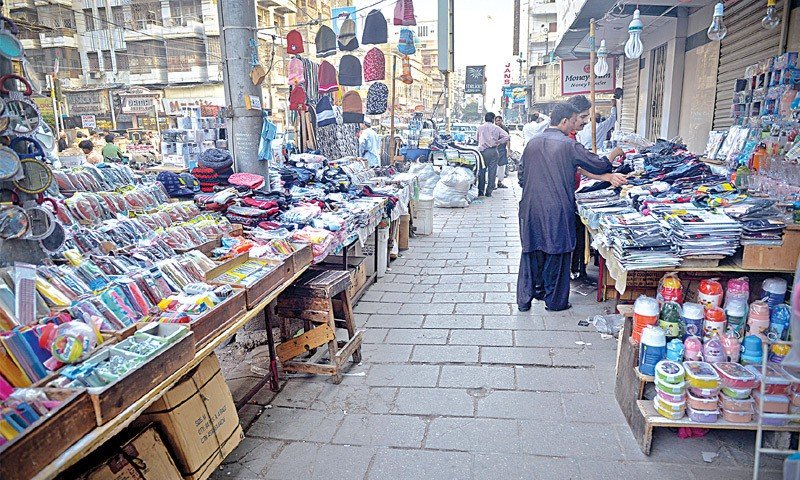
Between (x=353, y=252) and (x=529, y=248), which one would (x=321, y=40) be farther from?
(x=529, y=248)

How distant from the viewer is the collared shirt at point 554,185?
14.8 ft

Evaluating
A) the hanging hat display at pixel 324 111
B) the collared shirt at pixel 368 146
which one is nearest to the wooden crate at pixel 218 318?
the hanging hat display at pixel 324 111

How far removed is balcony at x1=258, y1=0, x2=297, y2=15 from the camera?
2948 centimetres

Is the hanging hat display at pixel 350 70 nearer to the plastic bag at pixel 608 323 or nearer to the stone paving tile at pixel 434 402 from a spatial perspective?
the plastic bag at pixel 608 323

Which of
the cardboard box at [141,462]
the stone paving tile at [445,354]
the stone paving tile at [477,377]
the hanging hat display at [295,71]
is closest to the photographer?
the cardboard box at [141,462]

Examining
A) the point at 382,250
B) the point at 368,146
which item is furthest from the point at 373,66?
the point at 382,250

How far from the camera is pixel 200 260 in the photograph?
3.28m

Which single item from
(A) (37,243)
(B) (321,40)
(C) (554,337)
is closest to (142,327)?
(A) (37,243)

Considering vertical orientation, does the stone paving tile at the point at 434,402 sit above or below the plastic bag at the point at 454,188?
below

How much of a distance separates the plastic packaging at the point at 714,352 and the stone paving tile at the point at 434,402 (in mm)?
1369

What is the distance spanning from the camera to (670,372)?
8.69 feet

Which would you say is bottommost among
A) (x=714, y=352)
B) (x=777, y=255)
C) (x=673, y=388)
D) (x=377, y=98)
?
(x=673, y=388)

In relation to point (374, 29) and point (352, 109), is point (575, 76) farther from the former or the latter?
point (374, 29)

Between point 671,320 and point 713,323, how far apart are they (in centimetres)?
22
